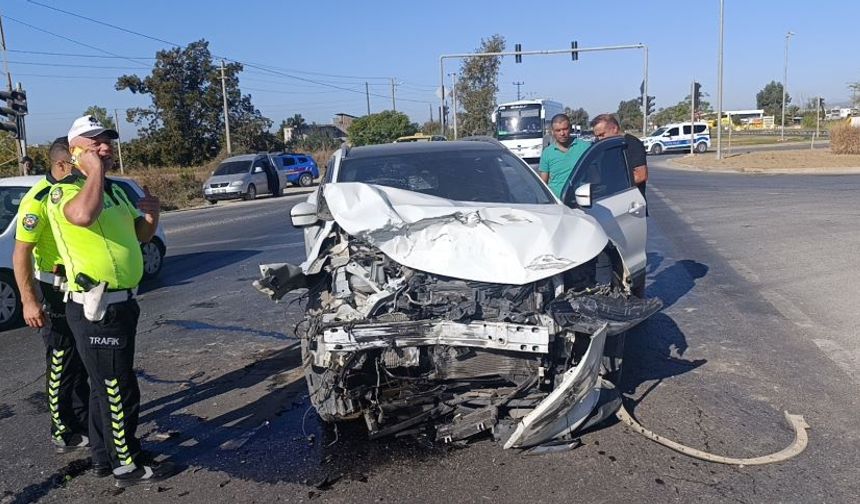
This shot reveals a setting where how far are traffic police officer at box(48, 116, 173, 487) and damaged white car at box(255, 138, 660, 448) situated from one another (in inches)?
34.7

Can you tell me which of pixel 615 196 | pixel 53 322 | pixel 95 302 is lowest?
pixel 53 322

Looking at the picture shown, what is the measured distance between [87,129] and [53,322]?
1.29m

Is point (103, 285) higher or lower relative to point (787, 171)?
higher

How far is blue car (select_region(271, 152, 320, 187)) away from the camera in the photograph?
34775mm

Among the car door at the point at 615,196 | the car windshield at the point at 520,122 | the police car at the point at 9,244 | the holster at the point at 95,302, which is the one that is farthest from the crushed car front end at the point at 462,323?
the car windshield at the point at 520,122

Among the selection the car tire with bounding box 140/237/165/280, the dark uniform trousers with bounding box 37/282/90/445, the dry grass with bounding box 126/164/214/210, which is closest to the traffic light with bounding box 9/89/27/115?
the dry grass with bounding box 126/164/214/210

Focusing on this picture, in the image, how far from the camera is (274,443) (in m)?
4.46

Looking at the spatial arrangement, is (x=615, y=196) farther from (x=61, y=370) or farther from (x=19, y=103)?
(x=19, y=103)

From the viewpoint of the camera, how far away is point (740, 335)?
6402 mm

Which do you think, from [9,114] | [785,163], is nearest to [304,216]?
[9,114]

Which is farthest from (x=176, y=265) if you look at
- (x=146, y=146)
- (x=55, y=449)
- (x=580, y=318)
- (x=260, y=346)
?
(x=146, y=146)

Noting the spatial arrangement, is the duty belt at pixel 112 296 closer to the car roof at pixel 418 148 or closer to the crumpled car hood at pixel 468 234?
the crumpled car hood at pixel 468 234

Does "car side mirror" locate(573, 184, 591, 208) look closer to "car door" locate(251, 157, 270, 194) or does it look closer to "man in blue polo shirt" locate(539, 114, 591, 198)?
"man in blue polo shirt" locate(539, 114, 591, 198)

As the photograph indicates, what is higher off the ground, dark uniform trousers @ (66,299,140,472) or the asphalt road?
dark uniform trousers @ (66,299,140,472)
